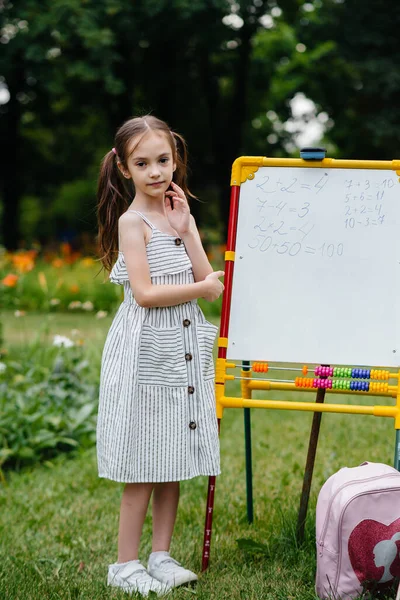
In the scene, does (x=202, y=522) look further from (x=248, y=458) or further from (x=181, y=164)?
(x=181, y=164)

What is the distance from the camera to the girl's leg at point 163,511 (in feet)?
10.0

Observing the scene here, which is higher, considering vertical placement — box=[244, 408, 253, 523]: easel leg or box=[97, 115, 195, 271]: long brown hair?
box=[97, 115, 195, 271]: long brown hair

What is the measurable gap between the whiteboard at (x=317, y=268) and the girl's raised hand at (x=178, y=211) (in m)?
0.29

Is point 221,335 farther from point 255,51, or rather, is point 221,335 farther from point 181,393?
point 255,51

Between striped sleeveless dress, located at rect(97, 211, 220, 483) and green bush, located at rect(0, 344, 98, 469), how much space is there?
6.26ft

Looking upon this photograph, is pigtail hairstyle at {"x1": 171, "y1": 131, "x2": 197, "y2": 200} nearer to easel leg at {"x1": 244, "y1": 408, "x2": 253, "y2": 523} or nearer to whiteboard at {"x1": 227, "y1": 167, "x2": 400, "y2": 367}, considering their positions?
whiteboard at {"x1": 227, "y1": 167, "x2": 400, "y2": 367}

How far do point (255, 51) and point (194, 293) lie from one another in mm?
17532

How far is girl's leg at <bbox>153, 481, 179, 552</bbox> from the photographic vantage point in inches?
120

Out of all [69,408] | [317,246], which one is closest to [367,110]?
[69,408]

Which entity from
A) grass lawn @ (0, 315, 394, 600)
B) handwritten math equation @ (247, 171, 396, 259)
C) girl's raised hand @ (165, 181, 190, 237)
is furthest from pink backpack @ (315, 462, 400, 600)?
girl's raised hand @ (165, 181, 190, 237)

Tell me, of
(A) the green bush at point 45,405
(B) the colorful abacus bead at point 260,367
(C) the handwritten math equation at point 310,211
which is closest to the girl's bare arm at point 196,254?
(C) the handwritten math equation at point 310,211

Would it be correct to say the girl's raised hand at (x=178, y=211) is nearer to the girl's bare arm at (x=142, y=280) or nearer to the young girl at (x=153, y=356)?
the young girl at (x=153, y=356)

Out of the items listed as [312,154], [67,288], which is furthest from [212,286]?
[67,288]

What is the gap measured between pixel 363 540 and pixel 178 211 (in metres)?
1.33
